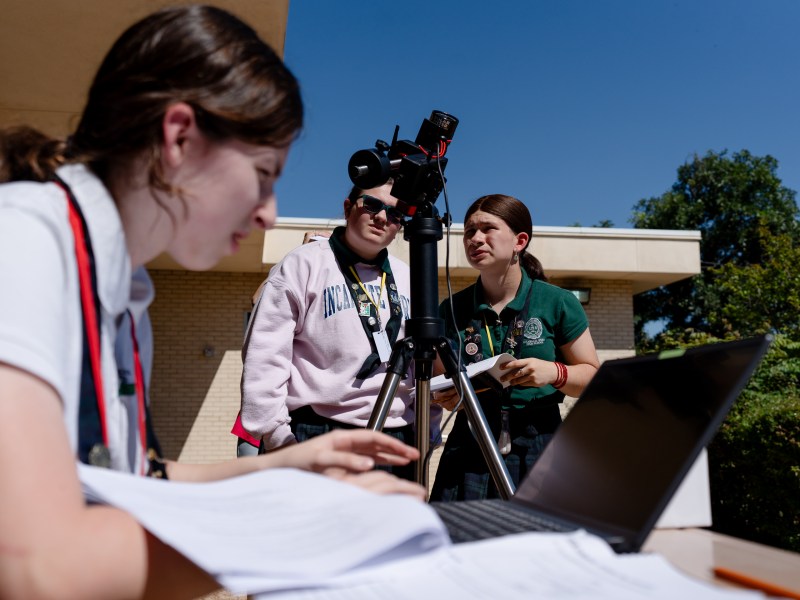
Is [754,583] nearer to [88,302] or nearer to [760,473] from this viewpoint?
[88,302]

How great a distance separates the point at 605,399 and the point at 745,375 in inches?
13.3

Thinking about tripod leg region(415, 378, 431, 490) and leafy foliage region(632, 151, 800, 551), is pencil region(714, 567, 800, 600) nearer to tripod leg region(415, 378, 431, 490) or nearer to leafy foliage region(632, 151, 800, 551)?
tripod leg region(415, 378, 431, 490)

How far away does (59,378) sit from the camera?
83 centimetres

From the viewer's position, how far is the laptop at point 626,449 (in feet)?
3.22

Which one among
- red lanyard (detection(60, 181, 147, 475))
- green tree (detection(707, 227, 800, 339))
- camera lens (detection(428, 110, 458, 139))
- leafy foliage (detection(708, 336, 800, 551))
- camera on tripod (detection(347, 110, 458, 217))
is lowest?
leafy foliage (detection(708, 336, 800, 551))

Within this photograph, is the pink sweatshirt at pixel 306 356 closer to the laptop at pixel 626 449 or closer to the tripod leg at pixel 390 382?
the tripod leg at pixel 390 382

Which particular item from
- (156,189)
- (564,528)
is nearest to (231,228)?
(156,189)

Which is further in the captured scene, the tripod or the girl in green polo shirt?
the girl in green polo shirt

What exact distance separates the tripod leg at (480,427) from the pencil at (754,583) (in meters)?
1.15

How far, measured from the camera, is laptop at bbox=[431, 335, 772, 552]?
3.22 ft

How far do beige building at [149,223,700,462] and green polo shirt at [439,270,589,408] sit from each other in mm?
8570

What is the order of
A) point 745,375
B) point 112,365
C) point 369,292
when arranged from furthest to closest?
point 369,292 < point 112,365 < point 745,375

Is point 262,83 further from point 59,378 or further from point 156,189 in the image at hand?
point 59,378

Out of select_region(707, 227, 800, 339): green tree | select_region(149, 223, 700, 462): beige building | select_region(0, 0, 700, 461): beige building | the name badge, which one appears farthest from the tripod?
select_region(707, 227, 800, 339): green tree
